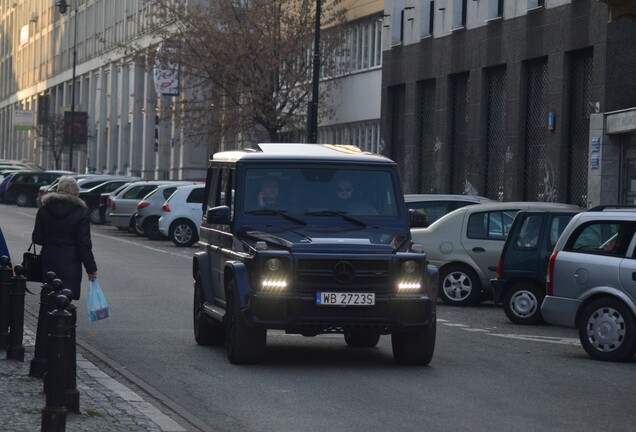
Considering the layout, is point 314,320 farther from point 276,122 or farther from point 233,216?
point 276,122

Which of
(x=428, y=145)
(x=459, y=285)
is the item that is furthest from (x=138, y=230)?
(x=459, y=285)

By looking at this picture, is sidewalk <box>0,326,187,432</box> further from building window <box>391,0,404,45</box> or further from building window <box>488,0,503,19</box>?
building window <box>391,0,404,45</box>

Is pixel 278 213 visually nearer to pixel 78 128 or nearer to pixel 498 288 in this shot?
pixel 498 288

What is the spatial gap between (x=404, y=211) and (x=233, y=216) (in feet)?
5.30

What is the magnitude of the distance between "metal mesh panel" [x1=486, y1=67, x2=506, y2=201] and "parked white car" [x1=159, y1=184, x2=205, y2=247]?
753 cm

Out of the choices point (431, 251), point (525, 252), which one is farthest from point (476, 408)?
point (431, 251)

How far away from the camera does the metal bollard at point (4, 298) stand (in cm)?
1367

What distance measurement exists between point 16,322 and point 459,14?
103ft

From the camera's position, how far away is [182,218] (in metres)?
Result: 39.7

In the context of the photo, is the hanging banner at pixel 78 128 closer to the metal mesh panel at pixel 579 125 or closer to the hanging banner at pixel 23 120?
the hanging banner at pixel 23 120

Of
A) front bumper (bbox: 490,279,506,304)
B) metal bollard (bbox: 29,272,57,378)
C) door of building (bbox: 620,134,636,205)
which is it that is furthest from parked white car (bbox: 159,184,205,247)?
metal bollard (bbox: 29,272,57,378)

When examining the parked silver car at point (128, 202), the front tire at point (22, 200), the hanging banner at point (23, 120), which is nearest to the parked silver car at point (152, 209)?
the parked silver car at point (128, 202)

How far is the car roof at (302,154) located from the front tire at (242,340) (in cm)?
146

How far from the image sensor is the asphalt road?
34.9 ft
